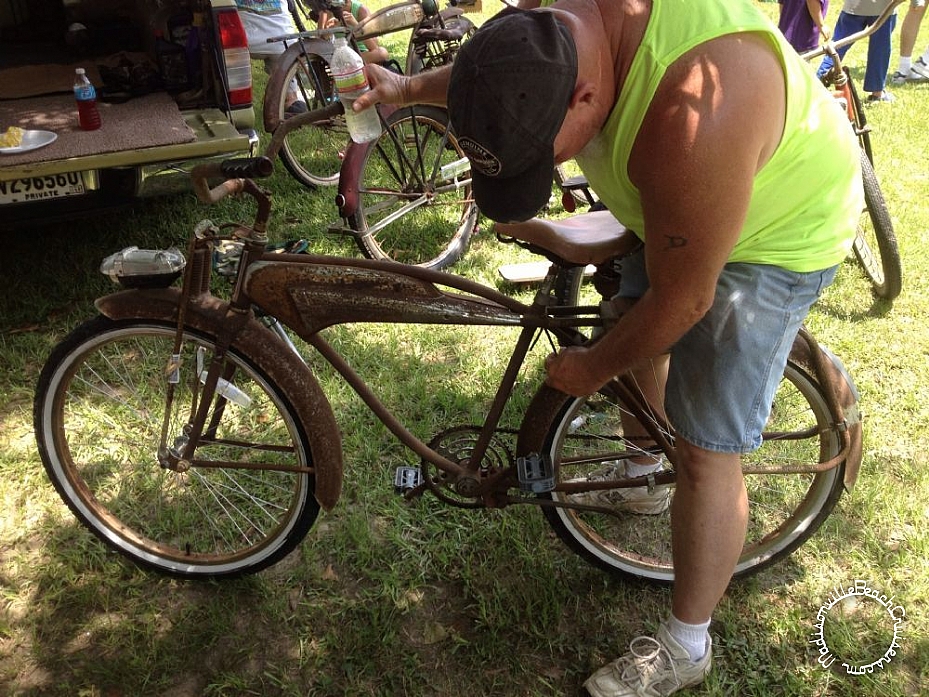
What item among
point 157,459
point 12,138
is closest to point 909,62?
point 12,138

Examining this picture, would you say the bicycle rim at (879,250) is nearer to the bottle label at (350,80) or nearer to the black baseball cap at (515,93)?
the bottle label at (350,80)

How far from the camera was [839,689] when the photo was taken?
227cm

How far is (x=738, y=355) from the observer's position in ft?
5.94

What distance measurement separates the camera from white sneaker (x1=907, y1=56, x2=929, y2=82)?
26.0ft

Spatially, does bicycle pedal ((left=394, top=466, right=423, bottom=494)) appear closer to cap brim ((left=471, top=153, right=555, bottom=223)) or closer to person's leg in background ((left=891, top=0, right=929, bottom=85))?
cap brim ((left=471, top=153, right=555, bottom=223))

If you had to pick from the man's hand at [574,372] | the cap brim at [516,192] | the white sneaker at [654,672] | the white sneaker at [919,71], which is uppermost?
the cap brim at [516,192]

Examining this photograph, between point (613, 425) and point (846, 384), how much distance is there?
738mm

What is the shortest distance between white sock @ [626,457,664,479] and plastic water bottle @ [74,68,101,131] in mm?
3179

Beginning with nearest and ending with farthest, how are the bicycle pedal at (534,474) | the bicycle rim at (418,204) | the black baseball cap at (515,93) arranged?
the black baseball cap at (515,93) → the bicycle pedal at (534,474) → the bicycle rim at (418,204)

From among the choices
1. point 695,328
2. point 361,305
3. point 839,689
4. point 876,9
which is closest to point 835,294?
point 839,689

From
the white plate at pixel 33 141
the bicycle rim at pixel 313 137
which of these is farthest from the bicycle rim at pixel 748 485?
the bicycle rim at pixel 313 137

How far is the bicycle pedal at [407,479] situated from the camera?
96.4 inches

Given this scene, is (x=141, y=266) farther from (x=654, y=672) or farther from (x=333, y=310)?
(x=654, y=672)

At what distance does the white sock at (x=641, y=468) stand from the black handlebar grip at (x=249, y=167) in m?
1.53
